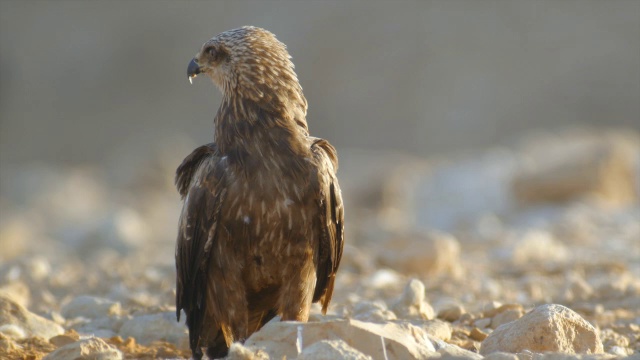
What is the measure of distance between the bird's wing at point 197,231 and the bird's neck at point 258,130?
0.13 meters

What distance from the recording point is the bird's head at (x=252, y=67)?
683 centimetres

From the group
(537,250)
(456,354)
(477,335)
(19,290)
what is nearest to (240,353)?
Answer: (456,354)

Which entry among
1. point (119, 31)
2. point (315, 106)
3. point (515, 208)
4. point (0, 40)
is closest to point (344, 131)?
point (315, 106)

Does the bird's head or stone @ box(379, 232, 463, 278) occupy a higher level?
the bird's head

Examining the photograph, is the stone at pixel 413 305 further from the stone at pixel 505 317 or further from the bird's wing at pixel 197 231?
the bird's wing at pixel 197 231

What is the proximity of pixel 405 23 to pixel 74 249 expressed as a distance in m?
32.6

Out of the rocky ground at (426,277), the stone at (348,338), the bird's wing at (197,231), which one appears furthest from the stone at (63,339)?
the stone at (348,338)

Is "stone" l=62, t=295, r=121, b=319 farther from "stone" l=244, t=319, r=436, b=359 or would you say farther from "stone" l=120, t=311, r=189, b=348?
"stone" l=244, t=319, r=436, b=359

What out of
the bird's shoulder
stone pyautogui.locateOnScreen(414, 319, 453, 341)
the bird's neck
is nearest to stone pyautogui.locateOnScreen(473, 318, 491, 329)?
stone pyautogui.locateOnScreen(414, 319, 453, 341)

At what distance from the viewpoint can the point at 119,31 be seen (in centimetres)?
5388

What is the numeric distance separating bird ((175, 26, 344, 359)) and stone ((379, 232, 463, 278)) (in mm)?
3689

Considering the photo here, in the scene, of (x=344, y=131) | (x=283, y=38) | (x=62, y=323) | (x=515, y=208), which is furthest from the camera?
(x=283, y=38)

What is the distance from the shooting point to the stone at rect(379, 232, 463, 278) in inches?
413

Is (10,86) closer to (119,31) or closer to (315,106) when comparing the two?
(119,31)
